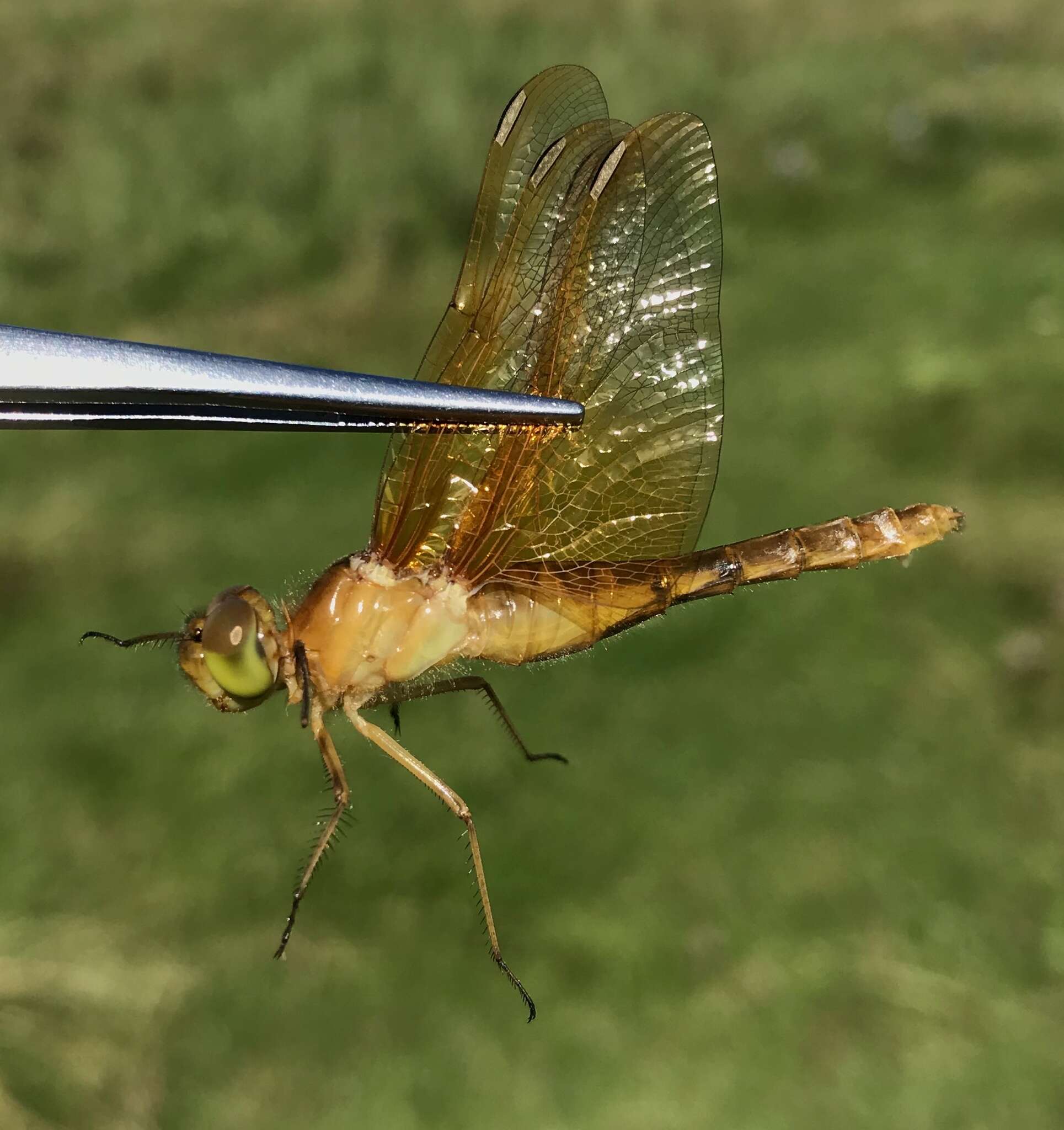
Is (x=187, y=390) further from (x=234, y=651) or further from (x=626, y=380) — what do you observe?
(x=626, y=380)

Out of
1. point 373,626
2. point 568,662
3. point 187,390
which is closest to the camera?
point 187,390

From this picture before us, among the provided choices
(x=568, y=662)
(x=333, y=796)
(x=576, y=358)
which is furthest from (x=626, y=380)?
(x=568, y=662)

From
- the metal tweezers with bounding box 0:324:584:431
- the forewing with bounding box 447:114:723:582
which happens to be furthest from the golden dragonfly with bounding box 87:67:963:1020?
the metal tweezers with bounding box 0:324:584:431

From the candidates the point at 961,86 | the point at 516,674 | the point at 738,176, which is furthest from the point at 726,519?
the point at 961,86

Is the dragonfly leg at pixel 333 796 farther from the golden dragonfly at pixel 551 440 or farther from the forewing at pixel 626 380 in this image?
the forewing at pixel 626 380

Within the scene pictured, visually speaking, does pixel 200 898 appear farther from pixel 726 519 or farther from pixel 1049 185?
pixel 1049 185

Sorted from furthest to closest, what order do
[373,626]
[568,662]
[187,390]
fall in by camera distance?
1. [568,662]
2. [373,626]
3. [187,390]
